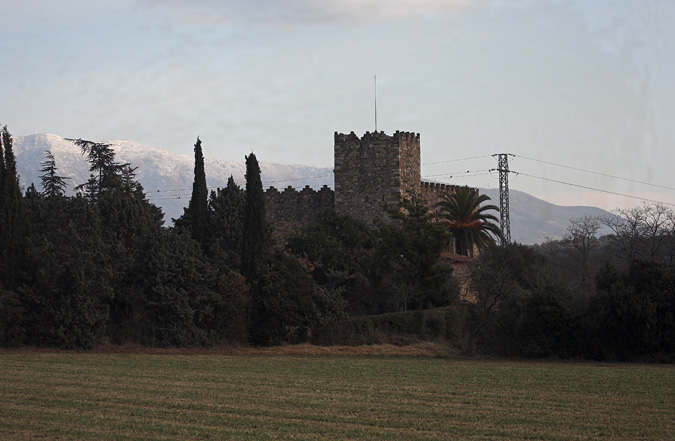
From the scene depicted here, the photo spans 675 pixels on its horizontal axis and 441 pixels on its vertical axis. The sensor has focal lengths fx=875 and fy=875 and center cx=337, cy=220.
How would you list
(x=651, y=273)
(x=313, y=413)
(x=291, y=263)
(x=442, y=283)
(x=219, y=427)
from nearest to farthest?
(x=219, y=427) → (x=313, y=413) → (x=651, y=273) → (x=291, y=263) → (x=442, y=283)

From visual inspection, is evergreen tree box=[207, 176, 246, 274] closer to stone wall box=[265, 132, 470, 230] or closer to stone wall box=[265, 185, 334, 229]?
stone wall box=[265, 132, 470, 230]

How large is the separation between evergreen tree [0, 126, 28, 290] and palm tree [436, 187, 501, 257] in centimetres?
2255

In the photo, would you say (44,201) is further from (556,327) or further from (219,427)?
(219,427)

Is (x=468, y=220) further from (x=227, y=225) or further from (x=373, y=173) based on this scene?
(x=227, y=225)

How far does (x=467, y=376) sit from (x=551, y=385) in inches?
114

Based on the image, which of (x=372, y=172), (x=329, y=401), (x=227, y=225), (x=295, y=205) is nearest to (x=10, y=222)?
(x=227, y=225)

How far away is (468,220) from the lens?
157ft

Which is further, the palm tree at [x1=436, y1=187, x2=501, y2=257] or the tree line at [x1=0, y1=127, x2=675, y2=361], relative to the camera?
the palm tree at [x1=436, y1=187, x2=501, y2=257]

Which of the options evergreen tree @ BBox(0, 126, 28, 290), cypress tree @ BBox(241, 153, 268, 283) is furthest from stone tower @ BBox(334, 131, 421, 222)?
evergreen tree @ BBox(0, 126, 28, 290)

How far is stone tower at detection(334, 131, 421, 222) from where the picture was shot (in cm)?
4519

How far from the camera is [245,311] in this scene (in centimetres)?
3541

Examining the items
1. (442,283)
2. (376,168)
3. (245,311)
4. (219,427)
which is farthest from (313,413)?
(376,168)

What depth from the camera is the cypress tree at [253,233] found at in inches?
1415

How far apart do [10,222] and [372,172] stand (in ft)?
63.1
